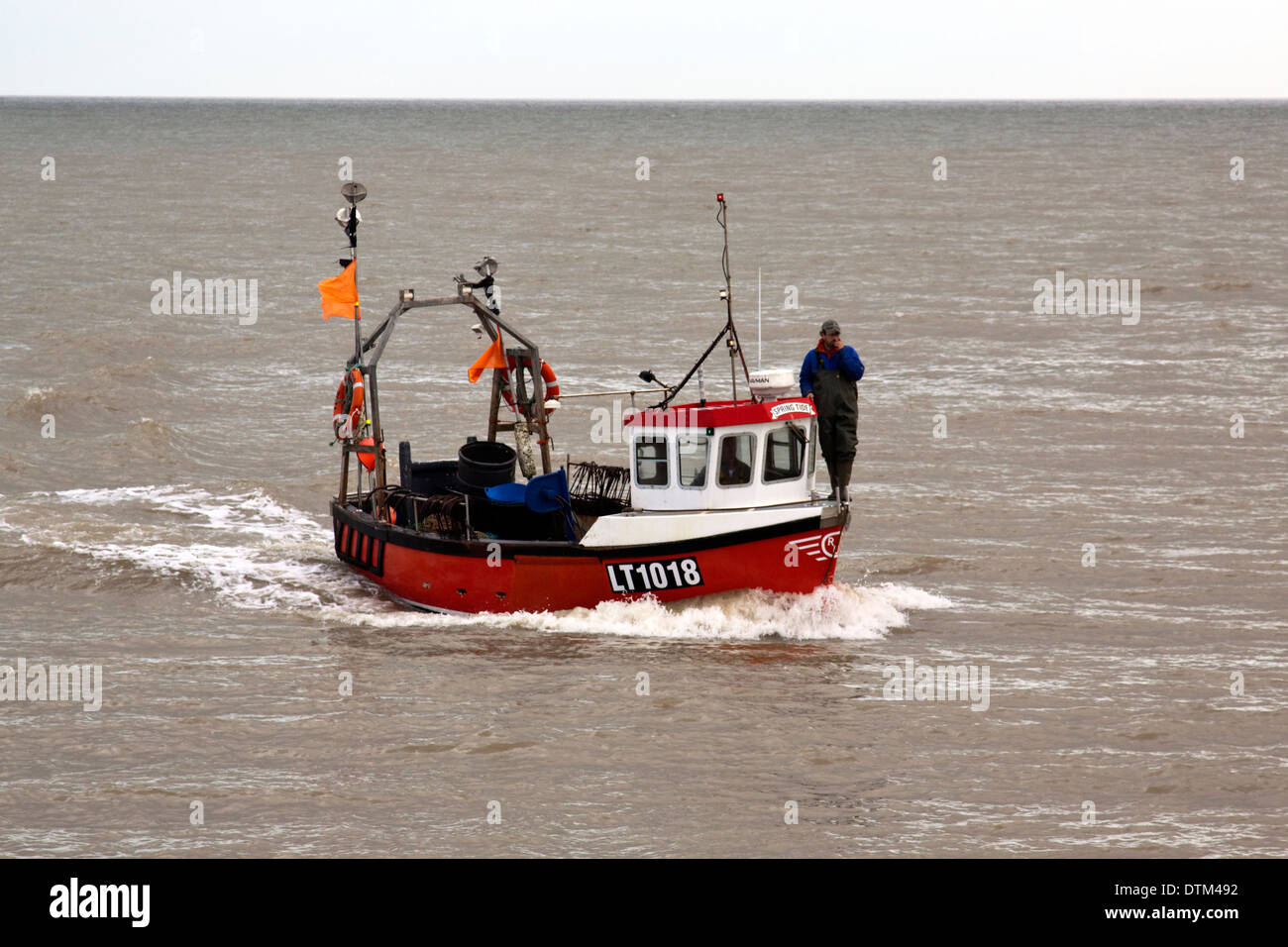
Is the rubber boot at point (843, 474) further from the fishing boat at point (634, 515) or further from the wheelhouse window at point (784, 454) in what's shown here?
the wheelhouse window at point (784, 454)

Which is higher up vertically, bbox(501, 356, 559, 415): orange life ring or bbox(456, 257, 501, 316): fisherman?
bbox(456, 257, 501, 316): fisherman

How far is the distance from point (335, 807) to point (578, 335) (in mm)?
25319

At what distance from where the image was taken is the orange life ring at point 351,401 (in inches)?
731

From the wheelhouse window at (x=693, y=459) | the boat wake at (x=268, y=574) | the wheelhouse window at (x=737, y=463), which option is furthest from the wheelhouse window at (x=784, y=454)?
the boat wake at (x=268, y=574)

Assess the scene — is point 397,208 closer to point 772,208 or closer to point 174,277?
point 772,208

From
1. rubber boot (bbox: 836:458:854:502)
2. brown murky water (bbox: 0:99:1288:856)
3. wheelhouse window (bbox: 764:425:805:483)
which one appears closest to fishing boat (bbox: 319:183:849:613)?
wheelhouse window (bbox: 764:425:805:483)

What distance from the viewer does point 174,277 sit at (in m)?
49.3

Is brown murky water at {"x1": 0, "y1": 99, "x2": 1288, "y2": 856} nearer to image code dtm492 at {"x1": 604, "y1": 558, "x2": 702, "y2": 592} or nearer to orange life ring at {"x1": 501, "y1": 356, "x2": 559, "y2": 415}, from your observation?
image code dtm492 at {"x1": 604, "y1": 558, "x2": 702, "y2": 592}

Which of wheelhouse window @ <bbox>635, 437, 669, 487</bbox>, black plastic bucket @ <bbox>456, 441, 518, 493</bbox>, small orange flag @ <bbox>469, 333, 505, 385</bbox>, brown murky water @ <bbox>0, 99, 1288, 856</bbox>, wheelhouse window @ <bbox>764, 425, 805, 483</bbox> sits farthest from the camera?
small orange flag @ <bbox>469, 333, 505, 385</bbox>

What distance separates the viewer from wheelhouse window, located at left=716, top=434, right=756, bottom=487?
1659cm

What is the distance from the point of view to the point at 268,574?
1986 centimetres

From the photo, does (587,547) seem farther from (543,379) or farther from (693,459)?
(543,379)

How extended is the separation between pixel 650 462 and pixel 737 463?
37.8 inches

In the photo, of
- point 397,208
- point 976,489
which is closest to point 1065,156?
point 397,208
